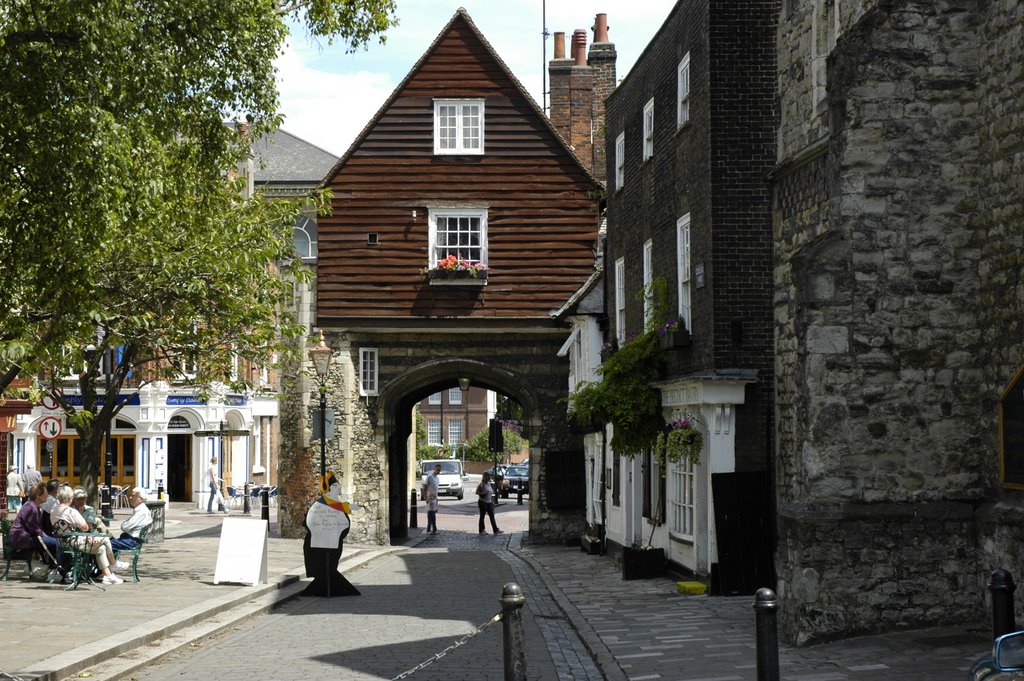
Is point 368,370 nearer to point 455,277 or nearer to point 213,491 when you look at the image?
point 455,277

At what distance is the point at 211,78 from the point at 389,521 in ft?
62.9

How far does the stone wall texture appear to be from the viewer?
1167cm

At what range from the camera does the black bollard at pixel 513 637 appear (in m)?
8.39

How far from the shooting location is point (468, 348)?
1259 inches

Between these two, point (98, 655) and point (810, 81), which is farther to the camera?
point (810, 81)

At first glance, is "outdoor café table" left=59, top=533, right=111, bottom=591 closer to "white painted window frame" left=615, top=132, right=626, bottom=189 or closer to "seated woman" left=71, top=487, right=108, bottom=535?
"seated woman" left=71, top=487, right=108, bottom=535

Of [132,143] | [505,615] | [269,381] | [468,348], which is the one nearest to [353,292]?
[468,348]

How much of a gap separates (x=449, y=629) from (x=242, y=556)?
202 inches

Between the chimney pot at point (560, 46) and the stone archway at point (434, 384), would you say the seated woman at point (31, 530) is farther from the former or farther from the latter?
the chimney pot at point (560, 46)

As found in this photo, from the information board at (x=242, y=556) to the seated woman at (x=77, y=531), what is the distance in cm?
139

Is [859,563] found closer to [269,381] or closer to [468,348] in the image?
[468,348]

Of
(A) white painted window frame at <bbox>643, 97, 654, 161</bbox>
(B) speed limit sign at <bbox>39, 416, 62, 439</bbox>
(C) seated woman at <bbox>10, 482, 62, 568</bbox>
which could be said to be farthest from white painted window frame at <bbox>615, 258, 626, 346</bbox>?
(B) speed limit sign at <bbox>39, 416, 62, 439</bbox>

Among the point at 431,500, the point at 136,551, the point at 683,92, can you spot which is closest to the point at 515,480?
the point at 431,500

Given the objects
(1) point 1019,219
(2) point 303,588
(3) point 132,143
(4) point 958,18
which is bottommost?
(2) point 303,588
